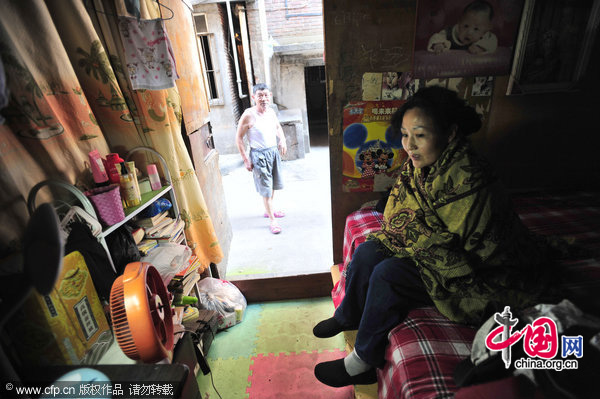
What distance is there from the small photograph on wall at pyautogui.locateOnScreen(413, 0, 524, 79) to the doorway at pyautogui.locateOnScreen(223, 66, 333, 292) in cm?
196

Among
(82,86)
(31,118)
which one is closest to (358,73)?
(82,86)

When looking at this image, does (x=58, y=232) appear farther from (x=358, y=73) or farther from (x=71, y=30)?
(x=358, y=73)

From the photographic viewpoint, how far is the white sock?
4.54ft

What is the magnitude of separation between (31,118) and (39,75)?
0.78 ft

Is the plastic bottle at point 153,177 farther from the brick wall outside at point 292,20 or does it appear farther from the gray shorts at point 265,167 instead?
the brick wall outside at point 292,20

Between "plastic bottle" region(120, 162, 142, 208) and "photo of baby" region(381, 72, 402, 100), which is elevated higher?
"photo of baby" region(381, 72, 402, 100)

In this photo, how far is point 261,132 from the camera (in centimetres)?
352

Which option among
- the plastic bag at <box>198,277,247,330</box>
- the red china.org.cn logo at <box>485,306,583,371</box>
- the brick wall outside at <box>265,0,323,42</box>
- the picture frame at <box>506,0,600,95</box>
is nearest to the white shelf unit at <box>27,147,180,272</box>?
the plastic bag at <box>198,277,247,330</box>

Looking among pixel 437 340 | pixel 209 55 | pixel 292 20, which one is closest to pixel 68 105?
pixel 437 340

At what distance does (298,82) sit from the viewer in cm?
761

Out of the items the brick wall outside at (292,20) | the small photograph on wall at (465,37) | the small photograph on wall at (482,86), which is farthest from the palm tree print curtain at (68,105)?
the brick wall outside at (292,20)

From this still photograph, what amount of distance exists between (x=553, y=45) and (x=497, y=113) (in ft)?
1.80

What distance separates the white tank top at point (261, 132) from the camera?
11.5 ft

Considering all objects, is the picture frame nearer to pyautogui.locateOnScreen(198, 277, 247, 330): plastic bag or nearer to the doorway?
the doorway
